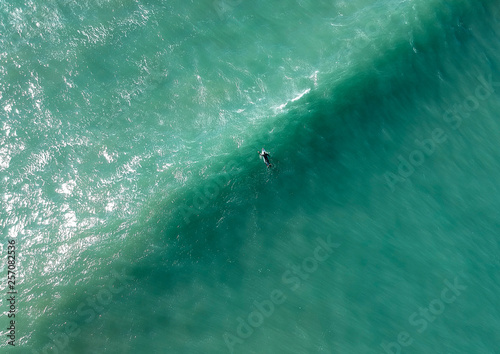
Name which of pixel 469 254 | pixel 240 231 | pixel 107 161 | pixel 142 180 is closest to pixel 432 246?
pixel 469 254

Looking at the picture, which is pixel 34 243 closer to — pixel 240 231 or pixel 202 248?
pixel 202 248
